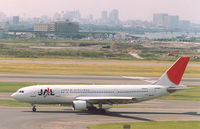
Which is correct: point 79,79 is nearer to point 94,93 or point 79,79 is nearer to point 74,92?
point 94,93

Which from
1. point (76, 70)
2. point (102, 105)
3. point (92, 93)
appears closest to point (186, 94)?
point (102, 105)

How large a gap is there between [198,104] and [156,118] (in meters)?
16.1

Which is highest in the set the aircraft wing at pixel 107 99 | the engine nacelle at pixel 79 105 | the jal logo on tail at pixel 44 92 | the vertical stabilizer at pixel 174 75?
the vertical stabilizer at pixel 174 75

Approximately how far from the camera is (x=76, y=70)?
4429 inches

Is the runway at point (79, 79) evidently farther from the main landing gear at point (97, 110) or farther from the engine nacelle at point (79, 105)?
the engine nacelle at point (79, 105)

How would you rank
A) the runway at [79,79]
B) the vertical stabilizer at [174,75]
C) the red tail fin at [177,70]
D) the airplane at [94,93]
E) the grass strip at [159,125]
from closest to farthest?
the grass strip at [159,125], the airplane at [94,93], the red tail fin at [177,70], the vertical stabilizer at [174,75], the runway at [79,79]

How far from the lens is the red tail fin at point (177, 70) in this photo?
200ft

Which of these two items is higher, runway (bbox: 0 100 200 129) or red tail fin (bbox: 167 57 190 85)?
red tail fin (bbox: 167 57 190 85)

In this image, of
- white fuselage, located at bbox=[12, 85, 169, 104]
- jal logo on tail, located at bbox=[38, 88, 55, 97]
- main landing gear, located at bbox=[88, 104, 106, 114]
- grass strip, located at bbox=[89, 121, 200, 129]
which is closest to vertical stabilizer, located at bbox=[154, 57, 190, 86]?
white fuselage, located at bbox=[12, 85, 169, 104]

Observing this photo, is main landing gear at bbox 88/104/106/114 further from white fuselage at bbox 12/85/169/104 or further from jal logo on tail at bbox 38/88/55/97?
jal logo on tail at bbox 38/88/55/97

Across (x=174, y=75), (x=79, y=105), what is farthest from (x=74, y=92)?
(x=174, y=75)

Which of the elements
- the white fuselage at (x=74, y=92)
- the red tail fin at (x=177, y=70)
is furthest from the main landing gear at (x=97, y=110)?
the red tail fin at (x=177, y=70)

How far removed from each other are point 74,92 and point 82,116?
5119mm

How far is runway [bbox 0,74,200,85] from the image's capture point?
8862 centimetres
